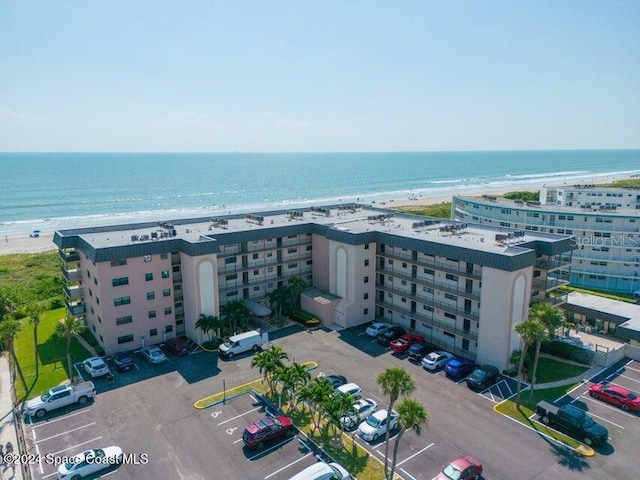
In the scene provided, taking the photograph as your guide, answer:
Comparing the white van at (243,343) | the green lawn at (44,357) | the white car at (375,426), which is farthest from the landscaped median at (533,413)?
the green lawn at (44,357)

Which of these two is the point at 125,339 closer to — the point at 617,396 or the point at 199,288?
the point at 199,288

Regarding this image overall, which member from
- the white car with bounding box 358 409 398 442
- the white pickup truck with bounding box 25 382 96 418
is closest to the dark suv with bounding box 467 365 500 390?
the white car with bounding box 358 409 398 442

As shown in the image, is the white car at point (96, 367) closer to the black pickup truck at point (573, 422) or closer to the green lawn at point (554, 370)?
the black pickup truck at point (573, 422)

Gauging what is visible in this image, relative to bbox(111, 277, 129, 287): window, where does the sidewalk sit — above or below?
below

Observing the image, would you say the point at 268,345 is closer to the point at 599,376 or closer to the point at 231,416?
the point at 231,416

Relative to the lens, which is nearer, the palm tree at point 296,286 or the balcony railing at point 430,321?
the balcony railing at point 430,321

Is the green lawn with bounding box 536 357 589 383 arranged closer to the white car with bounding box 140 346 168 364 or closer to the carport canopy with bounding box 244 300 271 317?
the carport canopy with bounding box 244 300 271 317

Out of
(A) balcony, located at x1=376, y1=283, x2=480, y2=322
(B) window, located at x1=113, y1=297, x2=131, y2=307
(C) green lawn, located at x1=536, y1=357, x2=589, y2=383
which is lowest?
(C) green lawn, located at x1=536, y1=357, x2=589, y2=383
